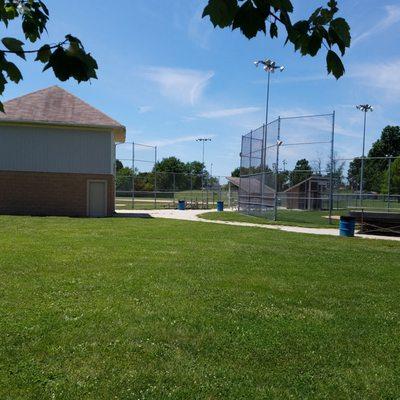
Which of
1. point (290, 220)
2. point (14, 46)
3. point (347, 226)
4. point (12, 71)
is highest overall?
point (14, 46)

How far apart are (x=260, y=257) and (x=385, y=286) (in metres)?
3.44

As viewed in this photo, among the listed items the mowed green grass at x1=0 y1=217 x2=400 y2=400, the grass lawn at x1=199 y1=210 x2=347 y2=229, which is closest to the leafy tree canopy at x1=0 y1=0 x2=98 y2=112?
the mowed green grass at x1=0 y1=217 x2=400 y2=400

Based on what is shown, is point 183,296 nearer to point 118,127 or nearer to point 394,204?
point 118,127

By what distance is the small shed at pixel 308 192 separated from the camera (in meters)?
31.7

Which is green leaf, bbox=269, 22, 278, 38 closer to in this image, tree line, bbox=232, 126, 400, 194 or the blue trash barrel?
the blue trash barrel

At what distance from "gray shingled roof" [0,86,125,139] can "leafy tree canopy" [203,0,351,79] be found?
2488cm

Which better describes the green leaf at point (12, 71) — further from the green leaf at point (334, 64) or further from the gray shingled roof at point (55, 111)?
the gray shingled roof at point (55, 111)

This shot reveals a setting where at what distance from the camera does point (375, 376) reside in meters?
4.62

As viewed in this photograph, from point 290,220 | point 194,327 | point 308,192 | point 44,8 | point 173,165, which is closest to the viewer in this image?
point 44,8

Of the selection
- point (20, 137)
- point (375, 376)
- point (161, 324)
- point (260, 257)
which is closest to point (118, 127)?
point (20, 137)

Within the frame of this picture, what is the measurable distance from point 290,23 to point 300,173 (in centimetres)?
2957

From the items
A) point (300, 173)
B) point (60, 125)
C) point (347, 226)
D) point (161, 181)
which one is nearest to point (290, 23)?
point (347, 226)

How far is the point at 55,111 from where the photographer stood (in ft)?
90.4

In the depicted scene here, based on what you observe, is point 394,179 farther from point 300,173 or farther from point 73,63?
point 73,63
